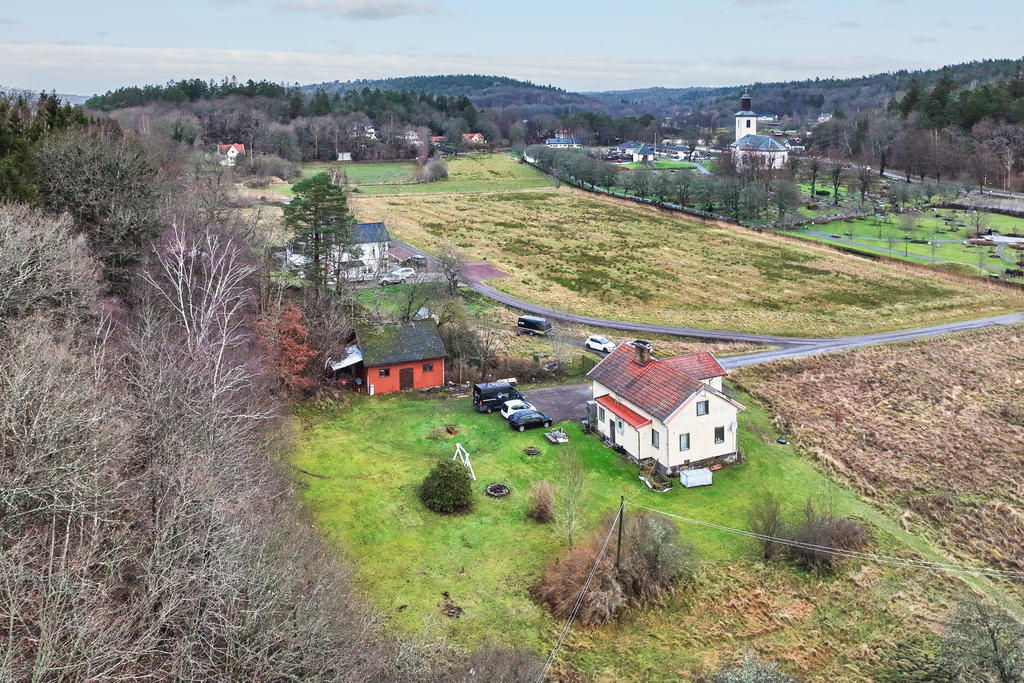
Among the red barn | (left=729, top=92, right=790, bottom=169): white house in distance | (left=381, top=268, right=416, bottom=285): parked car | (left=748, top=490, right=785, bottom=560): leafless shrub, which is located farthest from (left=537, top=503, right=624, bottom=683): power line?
(left=729, top=92, right=790, bottom=169): white house in distance

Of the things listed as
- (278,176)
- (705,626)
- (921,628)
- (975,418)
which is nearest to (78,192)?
(705,626)

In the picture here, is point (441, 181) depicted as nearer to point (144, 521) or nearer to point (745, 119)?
point (745, 119)

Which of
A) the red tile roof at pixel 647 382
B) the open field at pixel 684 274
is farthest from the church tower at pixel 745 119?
the red tile roof at pixel 647 382

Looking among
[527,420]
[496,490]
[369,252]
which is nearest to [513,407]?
[527,420]

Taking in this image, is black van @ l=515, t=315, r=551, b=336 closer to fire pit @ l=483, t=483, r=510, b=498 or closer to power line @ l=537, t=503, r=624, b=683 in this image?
fire pit @ l=483, t=483, r=510, b=498

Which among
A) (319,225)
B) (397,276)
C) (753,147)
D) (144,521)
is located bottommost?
(144,521)

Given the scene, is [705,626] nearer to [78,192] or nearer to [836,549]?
[836,549]
